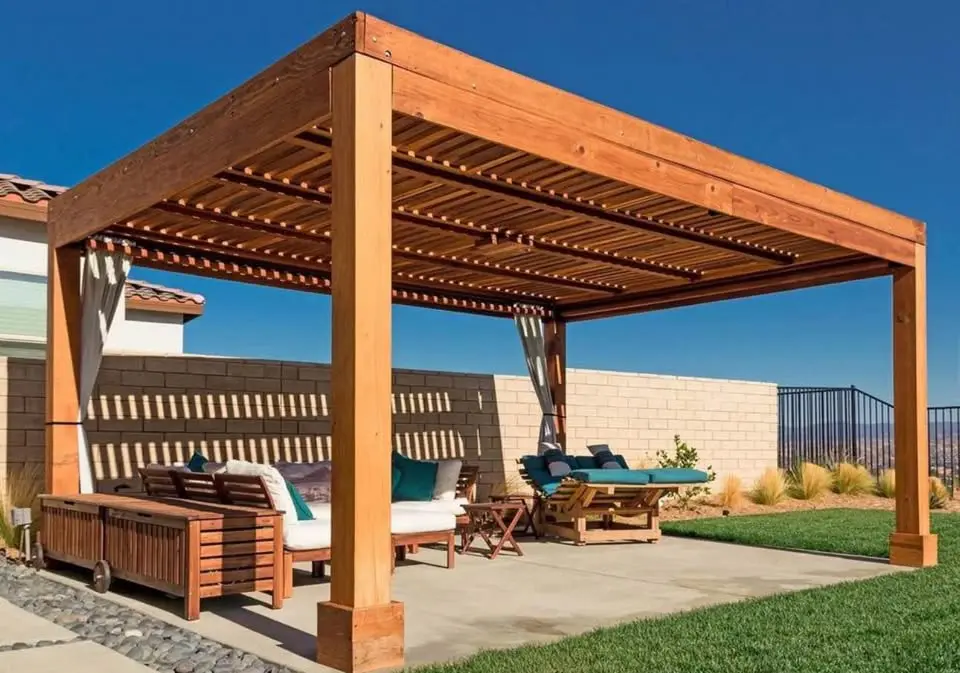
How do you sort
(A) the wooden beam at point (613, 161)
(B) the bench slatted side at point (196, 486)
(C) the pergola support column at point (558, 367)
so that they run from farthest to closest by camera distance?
(C) the pergola support column at point (558, 367), (B) the bench slatted side at point (196, 486), (A) the wooden beam at point (613, 161)

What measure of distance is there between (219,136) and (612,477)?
16.9 feet

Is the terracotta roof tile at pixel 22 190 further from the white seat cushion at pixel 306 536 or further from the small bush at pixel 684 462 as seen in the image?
the small bush at pixel 684 462

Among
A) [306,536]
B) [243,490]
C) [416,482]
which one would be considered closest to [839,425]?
[416,482]

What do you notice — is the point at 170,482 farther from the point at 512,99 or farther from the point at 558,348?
the point at 558,348

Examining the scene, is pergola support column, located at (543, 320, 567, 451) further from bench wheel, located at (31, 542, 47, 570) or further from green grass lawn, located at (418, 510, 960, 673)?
bench wheel, located at (31, 542, 47, 570)

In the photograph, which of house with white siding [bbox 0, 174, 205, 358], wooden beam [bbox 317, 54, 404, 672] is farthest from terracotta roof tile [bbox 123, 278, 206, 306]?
wooden beam [bbox 317, 54, 404, 672]

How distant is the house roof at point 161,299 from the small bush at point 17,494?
617 centimetres

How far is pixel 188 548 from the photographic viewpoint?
17.7 ft

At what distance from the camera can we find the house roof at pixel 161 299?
1457 cm

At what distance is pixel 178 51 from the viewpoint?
60.3 feet

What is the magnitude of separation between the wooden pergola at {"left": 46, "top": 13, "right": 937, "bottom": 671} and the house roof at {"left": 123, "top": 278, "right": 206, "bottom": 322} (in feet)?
19.0

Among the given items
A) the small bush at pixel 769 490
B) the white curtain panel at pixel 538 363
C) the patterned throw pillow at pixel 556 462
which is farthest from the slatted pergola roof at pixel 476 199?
the small bush at pixel 769 490

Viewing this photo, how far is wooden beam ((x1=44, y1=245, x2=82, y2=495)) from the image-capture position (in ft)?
25.2

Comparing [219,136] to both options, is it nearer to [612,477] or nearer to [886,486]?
[612,477]
